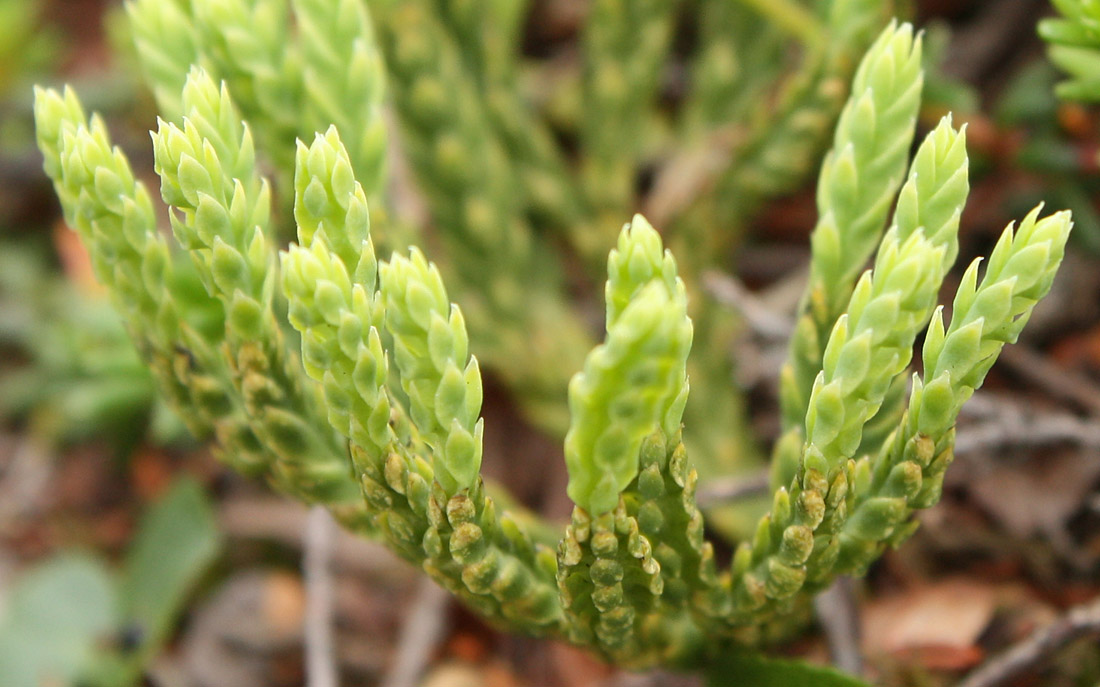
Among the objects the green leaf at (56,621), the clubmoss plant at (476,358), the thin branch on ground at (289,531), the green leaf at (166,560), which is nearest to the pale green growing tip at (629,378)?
the clubmoss plant at (476,358)

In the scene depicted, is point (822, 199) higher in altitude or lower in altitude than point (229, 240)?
lower

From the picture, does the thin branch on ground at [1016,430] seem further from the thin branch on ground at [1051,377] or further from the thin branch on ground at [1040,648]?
the thin branch on ground at [1040,648]

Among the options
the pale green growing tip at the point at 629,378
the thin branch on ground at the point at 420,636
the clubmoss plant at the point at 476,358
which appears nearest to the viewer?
the pale green growing tip at the point at 629,378

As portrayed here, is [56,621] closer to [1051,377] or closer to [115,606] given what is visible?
[115,606]

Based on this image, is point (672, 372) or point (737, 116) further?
point (737, 116)

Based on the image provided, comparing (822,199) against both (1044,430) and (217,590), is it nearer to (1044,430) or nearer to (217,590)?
(1044,430)

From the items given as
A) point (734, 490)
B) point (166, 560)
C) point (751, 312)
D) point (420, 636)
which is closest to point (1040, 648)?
point (734, 490)

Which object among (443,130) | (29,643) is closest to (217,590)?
(29,643)
